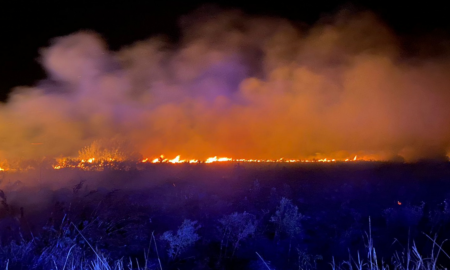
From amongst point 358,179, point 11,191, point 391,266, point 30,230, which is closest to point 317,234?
point 391,266

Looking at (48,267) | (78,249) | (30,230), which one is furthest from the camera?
(30,230)

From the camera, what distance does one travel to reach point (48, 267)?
4902 millimetres

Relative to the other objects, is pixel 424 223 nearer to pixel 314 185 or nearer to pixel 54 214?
pixel 314 185

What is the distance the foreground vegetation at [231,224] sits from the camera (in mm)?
6047

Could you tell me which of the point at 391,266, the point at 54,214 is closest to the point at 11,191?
the point at 54,214

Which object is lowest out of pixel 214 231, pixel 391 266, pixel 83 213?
pixel 391 266

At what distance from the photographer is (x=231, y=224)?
7.23 m

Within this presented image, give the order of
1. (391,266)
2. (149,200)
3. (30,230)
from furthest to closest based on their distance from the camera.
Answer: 1. (149,200)
2. (30,230)
3. (391,266)

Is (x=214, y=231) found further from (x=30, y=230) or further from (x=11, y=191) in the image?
(x=11, y=191)

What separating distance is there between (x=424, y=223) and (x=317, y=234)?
2.76 metres

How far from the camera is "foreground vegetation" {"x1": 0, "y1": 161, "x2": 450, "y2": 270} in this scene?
19.8 ft

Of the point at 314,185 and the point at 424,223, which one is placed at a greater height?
the point at 314,185

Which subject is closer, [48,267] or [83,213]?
[48,267]

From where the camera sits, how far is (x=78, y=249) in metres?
5.45
